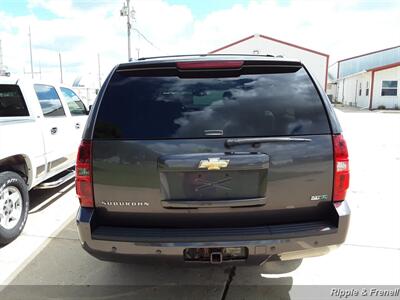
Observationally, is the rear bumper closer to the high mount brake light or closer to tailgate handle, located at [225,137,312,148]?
tailgate handle, located at [225,137,312,148]

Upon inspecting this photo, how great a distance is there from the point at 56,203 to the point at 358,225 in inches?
173

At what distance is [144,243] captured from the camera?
2432 millimetres

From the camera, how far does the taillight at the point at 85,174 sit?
253 cm

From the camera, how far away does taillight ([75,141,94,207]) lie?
2531 millimetres

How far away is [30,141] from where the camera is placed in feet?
15.0

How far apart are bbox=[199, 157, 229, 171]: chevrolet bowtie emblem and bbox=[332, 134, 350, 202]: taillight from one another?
2.56ft

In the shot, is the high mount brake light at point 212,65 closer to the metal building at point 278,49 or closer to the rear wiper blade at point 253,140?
the rear wiper blade at point 253,140

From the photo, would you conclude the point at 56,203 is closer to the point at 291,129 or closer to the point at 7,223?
the point at 7,223

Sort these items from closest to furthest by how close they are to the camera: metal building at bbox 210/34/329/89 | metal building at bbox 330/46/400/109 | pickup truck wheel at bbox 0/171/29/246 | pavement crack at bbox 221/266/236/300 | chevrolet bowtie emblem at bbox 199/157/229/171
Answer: chevrolet bowtie emblem at bbox 199/157/229/171 → pavement crack at bbox 221/266/236/300 → pickup truck wheel at bbox 0/171/29/246 → metal building at bbox 330/46/400/109 → metal building at bbox 210/34/329/89

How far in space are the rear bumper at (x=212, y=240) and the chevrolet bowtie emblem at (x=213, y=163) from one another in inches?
18.2

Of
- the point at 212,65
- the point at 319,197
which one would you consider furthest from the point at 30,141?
the point at 319,197

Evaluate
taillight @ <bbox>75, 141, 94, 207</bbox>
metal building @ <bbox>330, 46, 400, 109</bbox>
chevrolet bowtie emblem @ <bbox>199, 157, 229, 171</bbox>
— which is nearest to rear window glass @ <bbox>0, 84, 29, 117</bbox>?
taillight @ <bbox>75, 141, 94, 207</bbox>

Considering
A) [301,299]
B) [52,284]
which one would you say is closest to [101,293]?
[52,284]

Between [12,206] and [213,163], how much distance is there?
9.97 feet
